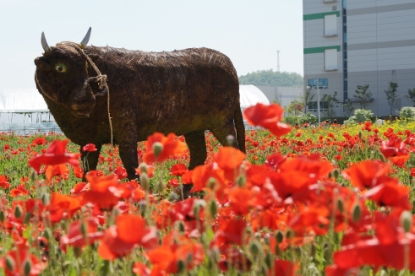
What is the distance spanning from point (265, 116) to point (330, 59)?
60058mm

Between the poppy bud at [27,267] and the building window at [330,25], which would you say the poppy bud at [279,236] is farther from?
the building window at [330,25]

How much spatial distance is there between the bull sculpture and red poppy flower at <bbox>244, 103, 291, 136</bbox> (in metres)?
3.64

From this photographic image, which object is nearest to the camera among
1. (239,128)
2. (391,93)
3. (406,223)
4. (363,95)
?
(406,223)

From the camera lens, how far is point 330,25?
60188 millimetres

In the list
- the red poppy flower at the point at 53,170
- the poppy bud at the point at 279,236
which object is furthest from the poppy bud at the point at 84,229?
the red poppy flower at the point at 53,170

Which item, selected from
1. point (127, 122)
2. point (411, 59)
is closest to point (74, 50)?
point (127, 122)

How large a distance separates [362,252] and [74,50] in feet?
14.9

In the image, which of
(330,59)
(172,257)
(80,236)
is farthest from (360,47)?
(172,257)

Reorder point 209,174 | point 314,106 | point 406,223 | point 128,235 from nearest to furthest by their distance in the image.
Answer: point 406,223
point 128,235
point 209,174
point 314,106

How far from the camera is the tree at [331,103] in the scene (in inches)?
2245

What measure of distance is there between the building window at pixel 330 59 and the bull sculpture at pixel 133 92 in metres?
54.2

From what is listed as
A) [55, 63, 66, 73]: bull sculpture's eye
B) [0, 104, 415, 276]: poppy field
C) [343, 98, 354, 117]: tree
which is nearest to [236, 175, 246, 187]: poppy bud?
[0, 104, 415, 276]: poppy field

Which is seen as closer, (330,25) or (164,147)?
(164,147)

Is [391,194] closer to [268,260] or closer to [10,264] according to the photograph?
[268,260]
